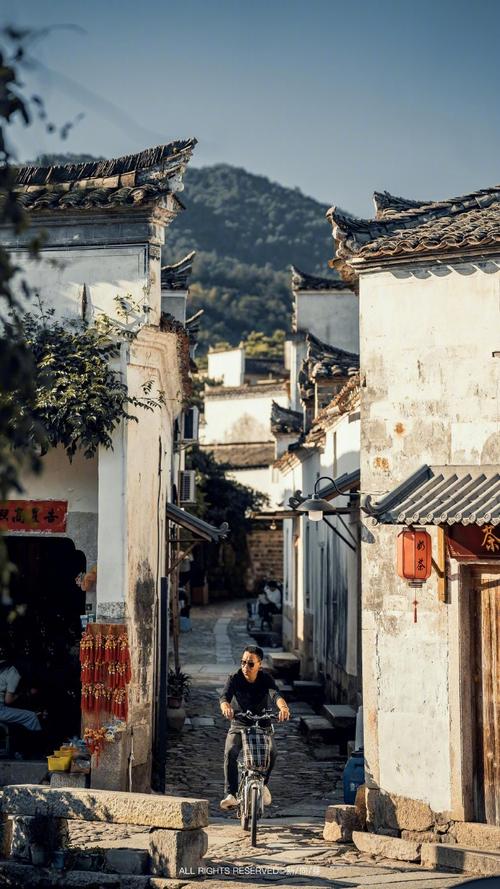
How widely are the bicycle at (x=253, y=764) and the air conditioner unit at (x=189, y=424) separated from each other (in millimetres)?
10725

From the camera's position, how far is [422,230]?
12.0 metres

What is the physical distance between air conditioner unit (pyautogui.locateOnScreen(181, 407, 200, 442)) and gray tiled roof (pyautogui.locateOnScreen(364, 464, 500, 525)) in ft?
34.3

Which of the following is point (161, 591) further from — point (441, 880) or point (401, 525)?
point (441, 880)

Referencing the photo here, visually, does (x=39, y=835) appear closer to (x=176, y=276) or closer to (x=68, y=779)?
(x=68, y=779)

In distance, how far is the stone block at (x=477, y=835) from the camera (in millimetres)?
10545

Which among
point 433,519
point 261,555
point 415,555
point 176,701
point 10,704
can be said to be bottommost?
point 176,701

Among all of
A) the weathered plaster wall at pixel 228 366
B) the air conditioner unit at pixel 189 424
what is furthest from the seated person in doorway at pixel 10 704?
the weathered plaster wall at pixel 228 366

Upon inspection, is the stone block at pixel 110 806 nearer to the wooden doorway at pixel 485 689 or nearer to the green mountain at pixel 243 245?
the wooden doorway at pixel 485 689

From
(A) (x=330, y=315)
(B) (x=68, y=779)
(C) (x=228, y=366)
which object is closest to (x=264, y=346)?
(C) (x=228, y=366)

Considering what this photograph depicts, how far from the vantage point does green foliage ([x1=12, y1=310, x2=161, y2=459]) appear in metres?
12.1

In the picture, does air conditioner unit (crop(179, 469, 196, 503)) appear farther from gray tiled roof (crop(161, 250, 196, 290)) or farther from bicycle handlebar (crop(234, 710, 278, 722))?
bicycle handlebar (crop(234, 710, 278, 722))

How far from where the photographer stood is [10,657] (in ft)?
51.2

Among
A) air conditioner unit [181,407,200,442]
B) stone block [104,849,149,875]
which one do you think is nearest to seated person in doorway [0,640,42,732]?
stone block [104,849,149,875]

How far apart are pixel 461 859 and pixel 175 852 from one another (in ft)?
8.85
